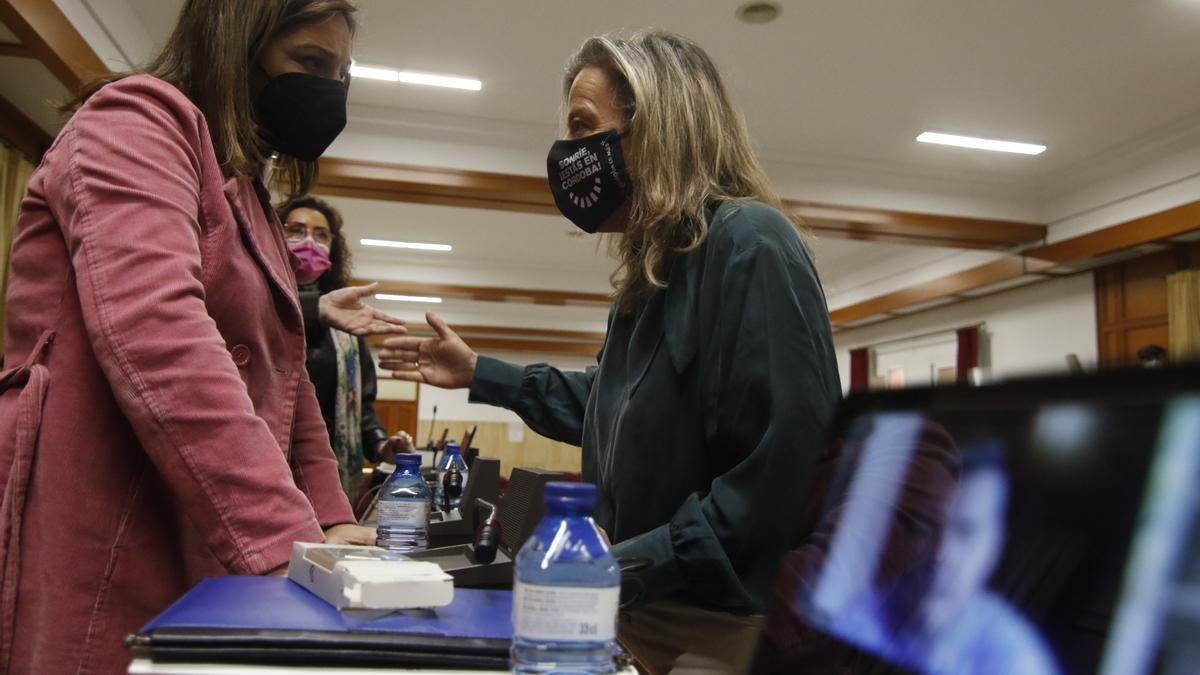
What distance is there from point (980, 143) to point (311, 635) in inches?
243

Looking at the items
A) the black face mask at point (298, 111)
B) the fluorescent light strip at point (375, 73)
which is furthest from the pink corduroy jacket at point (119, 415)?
the fluorescent light strip at point (375, 73)

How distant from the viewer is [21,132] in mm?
4340

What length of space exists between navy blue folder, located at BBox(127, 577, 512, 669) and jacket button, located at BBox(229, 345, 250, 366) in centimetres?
36

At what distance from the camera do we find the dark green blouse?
97 cm

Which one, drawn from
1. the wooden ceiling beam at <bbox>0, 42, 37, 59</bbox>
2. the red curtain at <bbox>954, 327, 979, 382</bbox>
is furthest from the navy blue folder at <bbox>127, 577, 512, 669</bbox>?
the red curtain at <bbox>954, 327, 979, 382</bbox>

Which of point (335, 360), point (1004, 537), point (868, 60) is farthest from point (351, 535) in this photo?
point (868, 60)

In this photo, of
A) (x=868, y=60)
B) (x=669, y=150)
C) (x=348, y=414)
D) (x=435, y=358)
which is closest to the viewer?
(x=669, y=150)

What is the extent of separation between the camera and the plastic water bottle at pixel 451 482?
7.62ft

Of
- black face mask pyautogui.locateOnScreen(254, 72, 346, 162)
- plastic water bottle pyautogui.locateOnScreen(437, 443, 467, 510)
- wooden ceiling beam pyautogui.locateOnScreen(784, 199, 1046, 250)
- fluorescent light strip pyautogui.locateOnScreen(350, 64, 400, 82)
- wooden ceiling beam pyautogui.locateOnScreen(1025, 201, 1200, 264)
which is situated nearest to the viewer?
black face mask pyautogui.locateOnScreen(254, 72, 346, 162)

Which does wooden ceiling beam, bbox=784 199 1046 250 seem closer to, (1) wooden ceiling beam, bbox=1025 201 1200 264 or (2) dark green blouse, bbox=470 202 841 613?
(1) wooden ceiling beam, bbox=1025 201 1200 264

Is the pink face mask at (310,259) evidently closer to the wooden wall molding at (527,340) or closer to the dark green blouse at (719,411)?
the dark green blouse at (719,411)

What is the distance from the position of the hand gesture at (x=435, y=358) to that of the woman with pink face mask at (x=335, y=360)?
1.48ft

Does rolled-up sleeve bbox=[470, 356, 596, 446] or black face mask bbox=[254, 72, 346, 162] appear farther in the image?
rolled-up sleeve bbox=[470, 356, 596, 446]

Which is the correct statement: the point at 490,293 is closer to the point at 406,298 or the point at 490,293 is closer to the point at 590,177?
the point at 406,298
